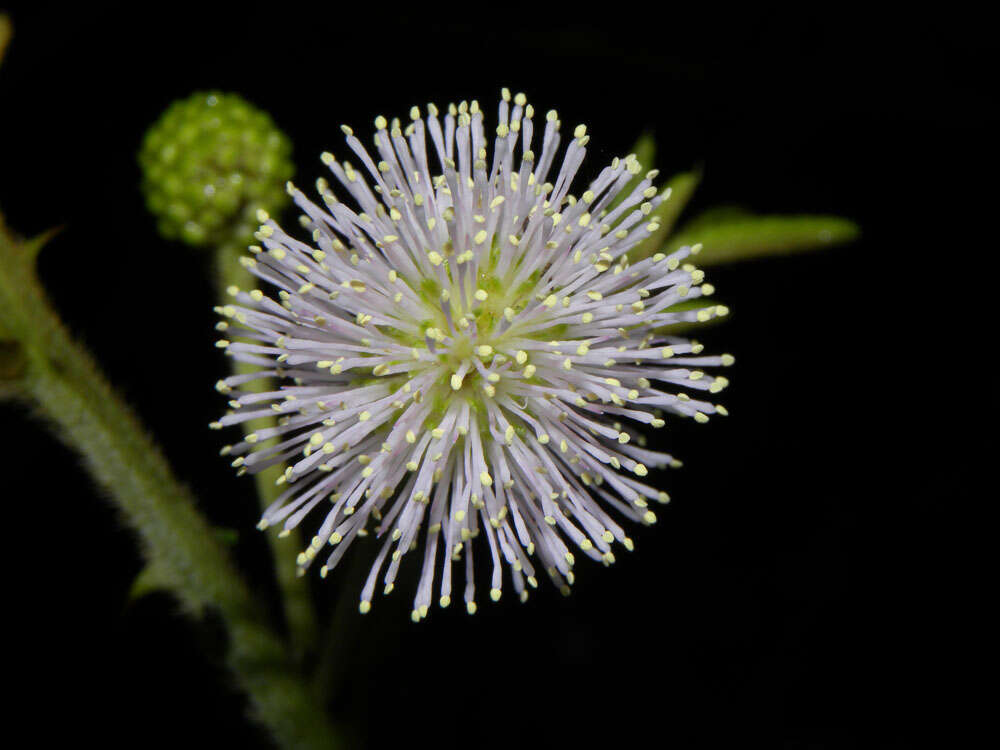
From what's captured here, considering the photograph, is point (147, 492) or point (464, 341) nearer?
point (464, 341)

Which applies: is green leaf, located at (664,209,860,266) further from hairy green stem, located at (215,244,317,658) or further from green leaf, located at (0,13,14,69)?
green leaf, located at (0,13,14,69)

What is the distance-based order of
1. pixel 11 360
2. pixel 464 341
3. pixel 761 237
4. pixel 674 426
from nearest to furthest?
pixel 464 341 < pixel 11 360 < pixel 761 237 < pixel 674 426

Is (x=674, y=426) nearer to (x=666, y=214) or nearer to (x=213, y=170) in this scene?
(x=666, y=214)

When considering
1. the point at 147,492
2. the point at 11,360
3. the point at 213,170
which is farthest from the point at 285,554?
the point at 213,170

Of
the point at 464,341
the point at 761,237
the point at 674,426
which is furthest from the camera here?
the point at 674,426

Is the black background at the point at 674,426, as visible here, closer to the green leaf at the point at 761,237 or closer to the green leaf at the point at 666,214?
the green leaf at the point at 761,237

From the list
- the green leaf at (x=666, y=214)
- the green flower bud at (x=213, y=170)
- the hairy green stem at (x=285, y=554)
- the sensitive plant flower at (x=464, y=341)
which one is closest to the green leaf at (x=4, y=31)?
the green flower bud at (x=213, y=170)

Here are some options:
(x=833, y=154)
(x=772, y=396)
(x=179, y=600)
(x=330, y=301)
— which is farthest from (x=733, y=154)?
(x=179, y=600)
